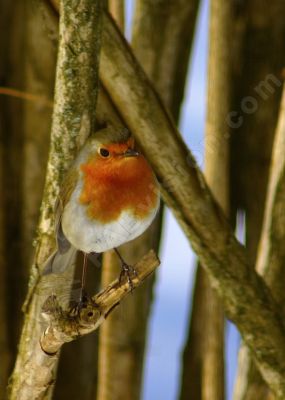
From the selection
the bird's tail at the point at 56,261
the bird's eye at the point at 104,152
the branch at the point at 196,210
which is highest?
the branch at the point at 196,210

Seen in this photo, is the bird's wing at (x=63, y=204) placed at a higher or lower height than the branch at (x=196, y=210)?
lower

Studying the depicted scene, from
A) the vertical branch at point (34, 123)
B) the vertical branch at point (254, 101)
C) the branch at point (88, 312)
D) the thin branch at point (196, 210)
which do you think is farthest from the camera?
the vertical branch at point (254, 101)

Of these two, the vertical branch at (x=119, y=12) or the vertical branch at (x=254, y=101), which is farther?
the vertical branch at (x=254, y=101)

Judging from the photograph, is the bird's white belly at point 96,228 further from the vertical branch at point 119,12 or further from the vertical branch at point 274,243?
the vertical branch at point 119,12

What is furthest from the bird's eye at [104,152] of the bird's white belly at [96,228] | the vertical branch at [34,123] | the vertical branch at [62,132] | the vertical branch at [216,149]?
the vertical branch at [34,123]

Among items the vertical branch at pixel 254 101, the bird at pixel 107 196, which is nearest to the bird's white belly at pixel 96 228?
the bird at pixel 107 196

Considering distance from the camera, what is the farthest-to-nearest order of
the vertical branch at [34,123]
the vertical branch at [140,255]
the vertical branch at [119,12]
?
the vertical branch at [34,123], the vertical branch at [140,255], the vertical branch at [119,12]

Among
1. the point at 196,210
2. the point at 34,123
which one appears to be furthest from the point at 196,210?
the point at 34,123

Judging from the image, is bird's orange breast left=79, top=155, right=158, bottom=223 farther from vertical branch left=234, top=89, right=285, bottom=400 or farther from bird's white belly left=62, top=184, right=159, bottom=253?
vertical branch left=234, top=89, right=285, bottom=400
